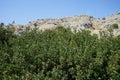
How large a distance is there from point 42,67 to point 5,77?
457cm

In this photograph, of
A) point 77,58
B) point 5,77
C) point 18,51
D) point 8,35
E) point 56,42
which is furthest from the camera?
point 8,35

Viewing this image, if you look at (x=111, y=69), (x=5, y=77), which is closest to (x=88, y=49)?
(x=111, y=69)

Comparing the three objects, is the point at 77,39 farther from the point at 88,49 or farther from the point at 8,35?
the point at 8,35

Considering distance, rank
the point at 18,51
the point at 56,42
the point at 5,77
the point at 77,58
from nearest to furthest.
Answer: the point at 5,77
the point at 77,58
the point at 18,51
the point at 56,42

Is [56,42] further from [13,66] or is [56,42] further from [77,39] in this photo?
[13,66]

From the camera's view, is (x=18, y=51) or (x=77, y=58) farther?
(x=18, y=51)

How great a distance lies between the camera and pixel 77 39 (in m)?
31.6

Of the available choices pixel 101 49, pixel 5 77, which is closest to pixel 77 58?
pixel 101 49

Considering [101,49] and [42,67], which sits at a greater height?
[101,49]

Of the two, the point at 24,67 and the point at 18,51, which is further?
the point at 18,51

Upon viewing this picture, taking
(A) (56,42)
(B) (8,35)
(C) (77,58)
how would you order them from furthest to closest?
(B) (8,35), (A) (56,42), (C) (77,58)

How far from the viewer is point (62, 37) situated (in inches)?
1286

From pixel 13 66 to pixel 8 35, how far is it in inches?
795

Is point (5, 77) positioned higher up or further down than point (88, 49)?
further down
